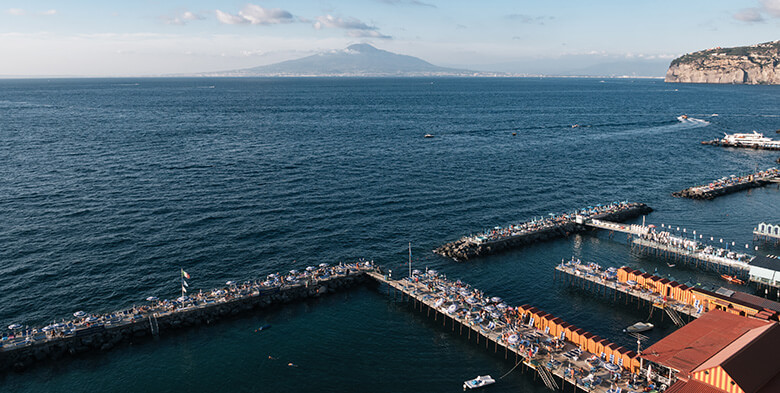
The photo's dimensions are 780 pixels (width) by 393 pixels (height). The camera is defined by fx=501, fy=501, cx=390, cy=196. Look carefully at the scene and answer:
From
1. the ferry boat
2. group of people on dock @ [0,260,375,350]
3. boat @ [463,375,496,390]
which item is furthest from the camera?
the ferry boat

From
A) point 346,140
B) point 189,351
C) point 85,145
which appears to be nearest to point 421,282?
point 189,351

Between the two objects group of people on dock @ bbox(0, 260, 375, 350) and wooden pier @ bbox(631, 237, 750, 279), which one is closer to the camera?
group of people on dock @ bbox(0, 260, 375, 350)

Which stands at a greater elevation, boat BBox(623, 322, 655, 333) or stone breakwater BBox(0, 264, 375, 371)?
stone breakwater BBox(0, 264, 375, 371)

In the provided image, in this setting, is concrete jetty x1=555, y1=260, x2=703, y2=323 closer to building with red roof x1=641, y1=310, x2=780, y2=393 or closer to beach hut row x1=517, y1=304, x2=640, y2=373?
building with red roof x1=641, y1=310, x2=780, y2=393

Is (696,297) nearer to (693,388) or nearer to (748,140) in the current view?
(693,388)

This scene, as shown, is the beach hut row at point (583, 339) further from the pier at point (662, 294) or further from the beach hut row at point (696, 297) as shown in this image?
the beach hut row at point (696, 297)

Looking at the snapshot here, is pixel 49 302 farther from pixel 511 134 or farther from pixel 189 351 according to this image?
pixel 511 134

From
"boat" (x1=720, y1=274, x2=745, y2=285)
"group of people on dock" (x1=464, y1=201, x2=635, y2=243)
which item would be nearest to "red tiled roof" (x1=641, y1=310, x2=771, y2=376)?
"boat" (x1=720, y1=274, x2=745, y2=285)

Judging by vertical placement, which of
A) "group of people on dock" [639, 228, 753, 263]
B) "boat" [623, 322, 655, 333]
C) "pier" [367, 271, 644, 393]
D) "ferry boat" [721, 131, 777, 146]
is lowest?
"boat" [623, 322, 655, 333]

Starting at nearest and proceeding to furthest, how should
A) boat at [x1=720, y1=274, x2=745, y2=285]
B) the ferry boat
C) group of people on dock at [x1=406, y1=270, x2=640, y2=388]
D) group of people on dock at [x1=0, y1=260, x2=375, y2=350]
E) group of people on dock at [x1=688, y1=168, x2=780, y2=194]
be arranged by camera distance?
group of people on dock at [x1=406, y1=270, x2=640, y2=388] < group of people on dock at [x1=0, y1=260, x2=375, y2=350] < boat at [x1=720, y1=274, x2=745, y2=285] < group of people on dock at [x1=688, y1=168, x2=780, y2=194] < the ferry boat
